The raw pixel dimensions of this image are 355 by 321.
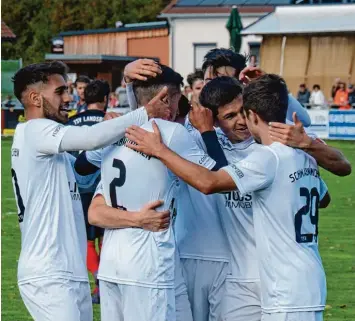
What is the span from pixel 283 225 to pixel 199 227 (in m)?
0.87

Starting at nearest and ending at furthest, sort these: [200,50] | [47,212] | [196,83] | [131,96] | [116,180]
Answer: [116,180], [131,96], [47,212], [196,83], [200,50]

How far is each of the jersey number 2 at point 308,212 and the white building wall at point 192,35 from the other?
5109 centimetres

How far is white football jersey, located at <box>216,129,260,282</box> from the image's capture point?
22.6 feet

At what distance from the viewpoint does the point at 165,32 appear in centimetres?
6112

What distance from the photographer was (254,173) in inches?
248

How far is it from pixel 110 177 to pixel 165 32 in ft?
180

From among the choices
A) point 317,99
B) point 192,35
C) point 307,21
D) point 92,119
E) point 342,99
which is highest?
point 307,21

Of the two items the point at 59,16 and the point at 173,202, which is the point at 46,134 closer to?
the point at 173,202

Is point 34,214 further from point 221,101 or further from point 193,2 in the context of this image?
point 193,2

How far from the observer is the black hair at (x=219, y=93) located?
22.9 feet

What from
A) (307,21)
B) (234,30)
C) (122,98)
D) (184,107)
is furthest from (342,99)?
(184,107)

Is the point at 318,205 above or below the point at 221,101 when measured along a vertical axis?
below

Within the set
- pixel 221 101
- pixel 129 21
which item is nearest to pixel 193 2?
pixel 129 21

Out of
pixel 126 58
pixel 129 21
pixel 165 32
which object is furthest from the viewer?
pixel 129 21
